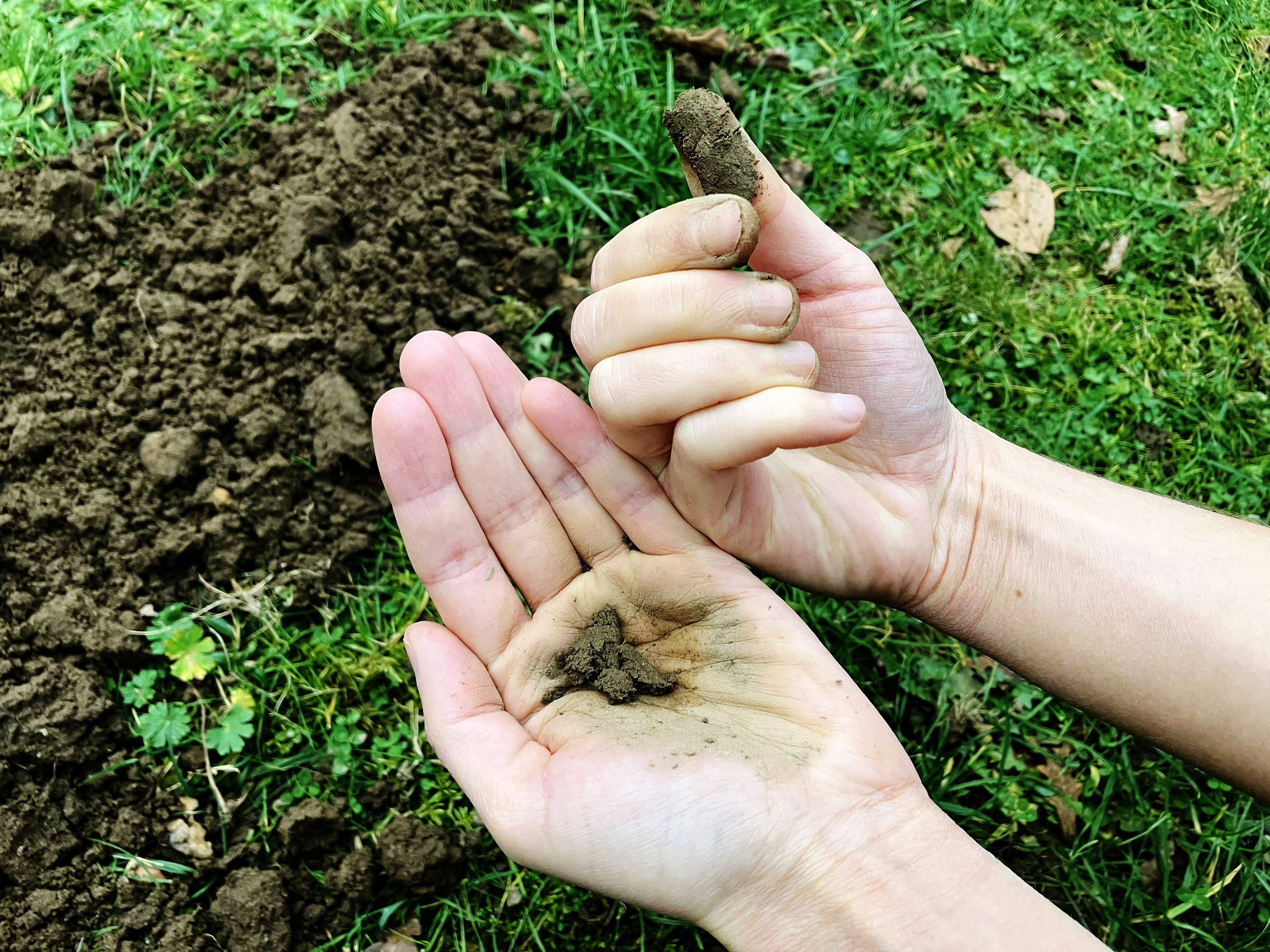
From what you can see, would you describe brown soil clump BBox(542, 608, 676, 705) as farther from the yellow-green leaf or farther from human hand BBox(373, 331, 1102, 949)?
the yellow-green leaf

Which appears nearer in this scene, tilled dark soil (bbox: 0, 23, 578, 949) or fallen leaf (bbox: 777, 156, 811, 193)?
tilled dark soil (bbox: 0, 23, 578, 949)

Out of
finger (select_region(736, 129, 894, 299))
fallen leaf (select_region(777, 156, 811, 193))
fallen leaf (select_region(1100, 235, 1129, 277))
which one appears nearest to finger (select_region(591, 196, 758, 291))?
finger (select_region(736, 129, 894, 299))

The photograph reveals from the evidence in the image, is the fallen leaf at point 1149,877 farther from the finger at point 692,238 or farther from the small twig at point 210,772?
the small twig at point 210,772

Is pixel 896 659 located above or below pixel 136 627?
below

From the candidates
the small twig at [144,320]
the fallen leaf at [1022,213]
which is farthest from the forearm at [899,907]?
the fallen leaf at [1022,213]

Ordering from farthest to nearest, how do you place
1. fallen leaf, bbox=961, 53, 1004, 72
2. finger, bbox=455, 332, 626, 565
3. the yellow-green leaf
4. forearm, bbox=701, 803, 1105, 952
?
fallen leaf, bbox=961, 53, 1004, 72, the yellow-green leaf, finger, bbox=455, 332, 626, 565, forearm, bbox=701, 803, 1105, 952

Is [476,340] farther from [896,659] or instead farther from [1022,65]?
[1022,65]

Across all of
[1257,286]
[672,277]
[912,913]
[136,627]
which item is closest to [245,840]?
[136,627]
